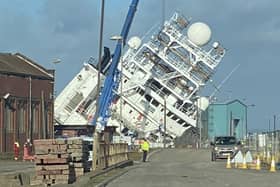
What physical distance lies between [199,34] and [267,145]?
41772mm

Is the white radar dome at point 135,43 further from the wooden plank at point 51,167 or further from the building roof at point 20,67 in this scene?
the wooden plank at point 51,167

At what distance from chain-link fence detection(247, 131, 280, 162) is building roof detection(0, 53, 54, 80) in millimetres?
32087

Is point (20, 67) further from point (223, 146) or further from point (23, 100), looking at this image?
point (223, 146)

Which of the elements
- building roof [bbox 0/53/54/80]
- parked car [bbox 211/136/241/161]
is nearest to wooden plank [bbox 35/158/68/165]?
parked car [bbox 211/136/241/161]

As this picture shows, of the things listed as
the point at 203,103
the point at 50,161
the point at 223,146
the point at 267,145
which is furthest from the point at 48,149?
the point at 203,103

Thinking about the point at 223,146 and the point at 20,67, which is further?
the point at 20,67

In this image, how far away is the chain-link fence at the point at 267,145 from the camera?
4994 cm

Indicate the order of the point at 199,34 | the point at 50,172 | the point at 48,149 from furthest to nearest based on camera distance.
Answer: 1. the point at 199,34
2. the point at 48,149
3. the point at 50,172

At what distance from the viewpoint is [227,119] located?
117 m

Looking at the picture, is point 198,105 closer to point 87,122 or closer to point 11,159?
point 87,122

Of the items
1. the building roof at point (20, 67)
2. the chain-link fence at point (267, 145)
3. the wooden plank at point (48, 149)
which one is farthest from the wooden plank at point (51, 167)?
the building roof at point (20, 67)

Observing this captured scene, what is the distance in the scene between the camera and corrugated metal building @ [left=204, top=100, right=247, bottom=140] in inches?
4600

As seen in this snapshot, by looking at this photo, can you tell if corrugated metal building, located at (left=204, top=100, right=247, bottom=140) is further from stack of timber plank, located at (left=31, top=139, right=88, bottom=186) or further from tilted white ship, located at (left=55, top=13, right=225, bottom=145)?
stack of timber plank, located at (left=31, top=139, right=88, bottom=186)

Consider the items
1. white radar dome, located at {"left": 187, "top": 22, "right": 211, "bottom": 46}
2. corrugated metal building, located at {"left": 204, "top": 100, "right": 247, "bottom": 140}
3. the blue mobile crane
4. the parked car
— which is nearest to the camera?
the parked car
